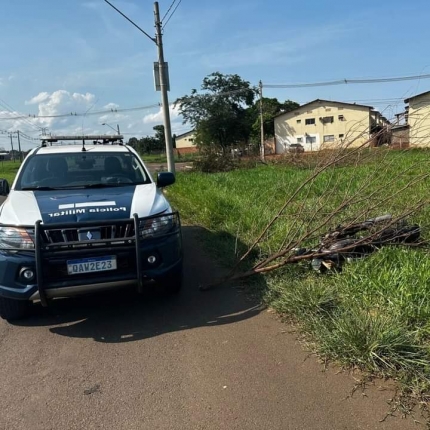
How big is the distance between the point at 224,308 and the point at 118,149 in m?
2.94

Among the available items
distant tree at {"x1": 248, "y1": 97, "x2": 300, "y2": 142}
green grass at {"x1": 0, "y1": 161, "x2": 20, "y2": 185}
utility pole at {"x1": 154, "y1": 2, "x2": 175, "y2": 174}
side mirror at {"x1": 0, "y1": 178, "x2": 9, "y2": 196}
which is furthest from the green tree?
side mirror at {"x1": 0, "y1": 178, "x2": 9, "y2": 196}

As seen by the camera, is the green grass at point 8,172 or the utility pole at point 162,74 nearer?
the utility pole at point 162,74

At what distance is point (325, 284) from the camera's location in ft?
14.2

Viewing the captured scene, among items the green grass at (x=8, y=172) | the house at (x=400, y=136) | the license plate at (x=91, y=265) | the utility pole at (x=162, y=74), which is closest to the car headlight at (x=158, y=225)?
the license plate at (x=91, y=265)

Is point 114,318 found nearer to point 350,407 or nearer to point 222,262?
point 222,262

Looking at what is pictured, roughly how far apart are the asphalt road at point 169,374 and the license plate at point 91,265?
605 millimetres

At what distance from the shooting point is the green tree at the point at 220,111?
2286 inches

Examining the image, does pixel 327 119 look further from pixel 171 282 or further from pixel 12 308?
pixel 12 308

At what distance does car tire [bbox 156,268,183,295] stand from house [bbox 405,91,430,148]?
3097mm

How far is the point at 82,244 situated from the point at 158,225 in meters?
0.76

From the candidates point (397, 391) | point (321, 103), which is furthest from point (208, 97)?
point (397, 391)

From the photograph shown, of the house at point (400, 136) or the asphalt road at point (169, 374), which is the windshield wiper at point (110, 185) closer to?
the asphalt road at point (169, 374)

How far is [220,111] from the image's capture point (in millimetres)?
57844

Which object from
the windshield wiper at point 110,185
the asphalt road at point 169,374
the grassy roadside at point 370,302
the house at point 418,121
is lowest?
the asphalt road at point 169,374
